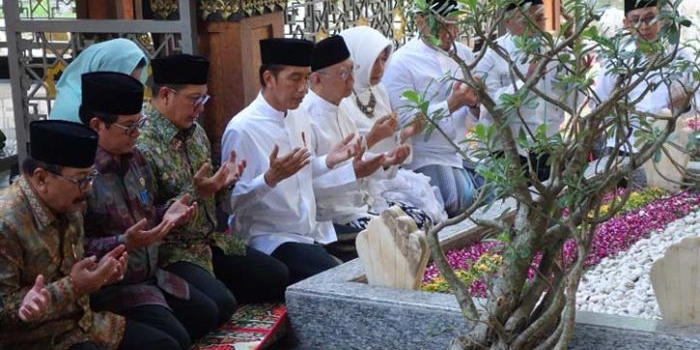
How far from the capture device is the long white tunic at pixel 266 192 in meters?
4.89

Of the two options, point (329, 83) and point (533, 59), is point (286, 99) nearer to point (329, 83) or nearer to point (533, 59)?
point (329, 83)

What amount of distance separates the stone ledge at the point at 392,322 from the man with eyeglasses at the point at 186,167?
1.03ft

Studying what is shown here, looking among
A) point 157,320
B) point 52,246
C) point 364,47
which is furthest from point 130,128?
point 364,47

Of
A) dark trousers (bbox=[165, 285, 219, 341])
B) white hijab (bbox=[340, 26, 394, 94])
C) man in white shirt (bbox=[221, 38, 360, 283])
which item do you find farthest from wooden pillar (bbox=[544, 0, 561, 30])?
dark trousers (bbox=[165, 285, 219, 341])

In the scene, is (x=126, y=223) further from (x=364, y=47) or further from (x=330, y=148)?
(x=364, y=47)

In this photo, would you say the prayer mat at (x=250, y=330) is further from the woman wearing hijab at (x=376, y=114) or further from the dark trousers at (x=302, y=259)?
the woman wearing hijab at (x=376, y=114)

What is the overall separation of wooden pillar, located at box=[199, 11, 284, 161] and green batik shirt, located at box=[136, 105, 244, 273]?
130cm

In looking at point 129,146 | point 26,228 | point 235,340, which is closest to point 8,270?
point 26,228

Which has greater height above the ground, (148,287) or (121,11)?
(121,11)

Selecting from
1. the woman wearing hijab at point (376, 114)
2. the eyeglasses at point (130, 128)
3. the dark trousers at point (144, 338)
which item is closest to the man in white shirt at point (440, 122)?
the woman wearing hijab at point (376, 114)

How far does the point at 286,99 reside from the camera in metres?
4.94

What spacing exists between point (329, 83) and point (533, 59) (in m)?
1.73

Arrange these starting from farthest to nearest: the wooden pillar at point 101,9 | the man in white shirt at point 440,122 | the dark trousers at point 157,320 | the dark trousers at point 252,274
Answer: the wooden pillar at point 101,9 < the man in white shirt at point 440,122 < the dark trousers at point 252,274 < the dark trousers at point 157,320

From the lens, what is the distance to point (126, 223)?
13.2 ft
